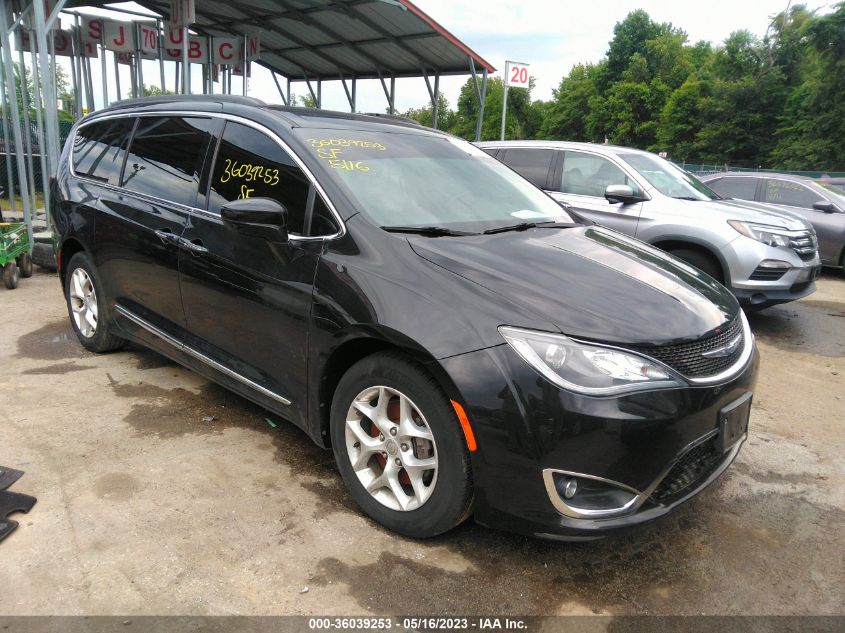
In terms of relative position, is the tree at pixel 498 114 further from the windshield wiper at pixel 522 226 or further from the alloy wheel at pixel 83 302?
the windshield wiper at pixel 522 226

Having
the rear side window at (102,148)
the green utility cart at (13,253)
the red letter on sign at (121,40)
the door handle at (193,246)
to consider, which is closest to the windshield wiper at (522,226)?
the door handle at (193,246)

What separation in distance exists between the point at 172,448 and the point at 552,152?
5.47m

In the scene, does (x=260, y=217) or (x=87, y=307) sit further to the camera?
(x=87, y=307)

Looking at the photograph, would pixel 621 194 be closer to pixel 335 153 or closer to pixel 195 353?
pixel 335 153

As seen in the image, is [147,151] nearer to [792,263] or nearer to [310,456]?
[310,456]

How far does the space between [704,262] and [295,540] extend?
5.17 meters

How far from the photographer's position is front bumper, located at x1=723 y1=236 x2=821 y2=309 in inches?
234

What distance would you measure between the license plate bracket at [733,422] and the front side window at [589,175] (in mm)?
4485

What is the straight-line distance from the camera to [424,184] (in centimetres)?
320

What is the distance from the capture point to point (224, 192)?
10.9 ft

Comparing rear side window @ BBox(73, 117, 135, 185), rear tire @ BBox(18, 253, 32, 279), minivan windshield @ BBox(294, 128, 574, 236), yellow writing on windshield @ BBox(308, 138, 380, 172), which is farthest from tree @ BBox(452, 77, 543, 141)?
yellow writing on windshield @ BBox(308, 138, 380, 172)

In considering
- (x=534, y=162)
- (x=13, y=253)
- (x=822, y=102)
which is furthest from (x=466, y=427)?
(x=822, y=102)

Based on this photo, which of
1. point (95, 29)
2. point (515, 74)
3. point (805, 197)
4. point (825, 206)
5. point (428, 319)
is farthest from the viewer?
point (515, 74)

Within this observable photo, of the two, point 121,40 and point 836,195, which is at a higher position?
point 121,40
